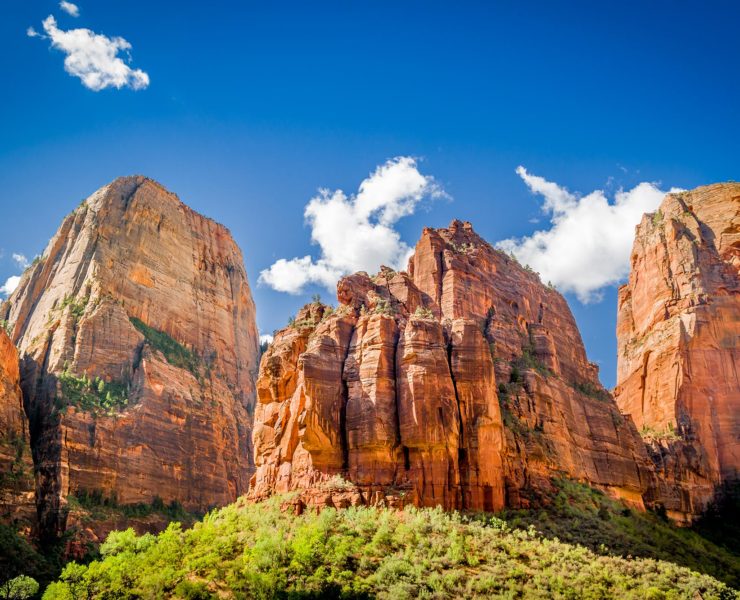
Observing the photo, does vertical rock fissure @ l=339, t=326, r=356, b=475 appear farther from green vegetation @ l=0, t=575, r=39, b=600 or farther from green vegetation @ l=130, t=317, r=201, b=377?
green vegetation @ l=130, t=317, r=201, b=377

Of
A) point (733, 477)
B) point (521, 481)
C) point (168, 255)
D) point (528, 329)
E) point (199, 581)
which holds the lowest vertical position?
point (199, 581)

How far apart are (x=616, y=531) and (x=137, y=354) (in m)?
75.2

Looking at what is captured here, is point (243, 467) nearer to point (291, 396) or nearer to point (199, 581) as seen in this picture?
point (291, 396)

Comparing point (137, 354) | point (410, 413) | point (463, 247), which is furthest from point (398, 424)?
point (137, 354)

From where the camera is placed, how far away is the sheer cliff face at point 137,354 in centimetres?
9488

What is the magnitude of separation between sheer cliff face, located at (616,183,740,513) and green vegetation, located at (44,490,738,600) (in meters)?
36.4

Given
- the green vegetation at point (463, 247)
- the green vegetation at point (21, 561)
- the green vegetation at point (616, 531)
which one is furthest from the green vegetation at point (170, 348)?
the green vegetation at point (616, 531)

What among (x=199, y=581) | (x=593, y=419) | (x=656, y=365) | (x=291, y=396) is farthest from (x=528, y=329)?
(x=199, y=581)

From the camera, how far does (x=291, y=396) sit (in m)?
62.5

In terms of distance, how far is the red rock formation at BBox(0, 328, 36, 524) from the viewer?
80125mm

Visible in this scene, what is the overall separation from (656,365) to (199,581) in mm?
69468

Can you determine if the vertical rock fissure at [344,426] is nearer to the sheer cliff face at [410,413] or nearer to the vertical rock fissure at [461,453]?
the sheer cliff face at [410,413]

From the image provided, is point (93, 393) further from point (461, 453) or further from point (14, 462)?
point (461, 453)

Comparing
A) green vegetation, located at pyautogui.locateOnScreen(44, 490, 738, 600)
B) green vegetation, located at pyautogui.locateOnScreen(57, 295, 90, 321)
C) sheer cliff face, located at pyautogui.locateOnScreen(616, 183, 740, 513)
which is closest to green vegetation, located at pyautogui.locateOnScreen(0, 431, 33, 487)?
green vegetation, located at pyautogui.locateOnScreen(57, 295, 90, 321)
